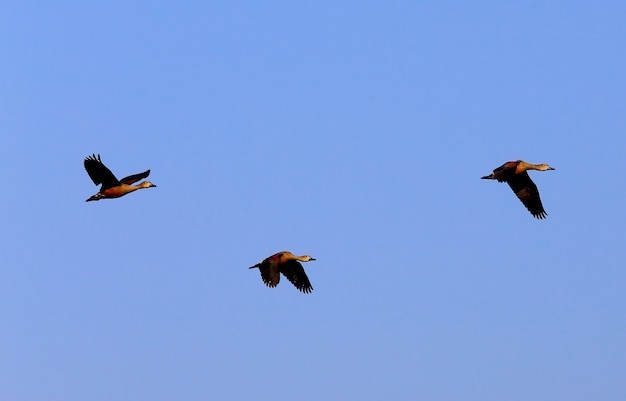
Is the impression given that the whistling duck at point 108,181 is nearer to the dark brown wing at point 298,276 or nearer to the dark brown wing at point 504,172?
the dark brown wing at point 298,276

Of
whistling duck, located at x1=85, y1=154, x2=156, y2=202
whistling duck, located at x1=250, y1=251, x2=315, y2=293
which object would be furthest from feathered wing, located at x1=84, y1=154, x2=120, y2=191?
whistling duck, located at x1=250, y1=251, x2=315, y2=293

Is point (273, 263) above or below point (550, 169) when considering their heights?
below

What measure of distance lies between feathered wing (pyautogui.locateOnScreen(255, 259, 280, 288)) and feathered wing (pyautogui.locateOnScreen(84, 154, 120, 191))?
21.9 feet

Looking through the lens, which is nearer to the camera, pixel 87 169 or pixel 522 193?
pixel 87 169

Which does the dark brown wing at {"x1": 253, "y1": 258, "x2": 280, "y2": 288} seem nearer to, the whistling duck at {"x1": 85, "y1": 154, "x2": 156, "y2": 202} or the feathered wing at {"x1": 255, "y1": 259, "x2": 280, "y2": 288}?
the feathered wing at {"x1": 255, "y1": 259, "x2": 280, "y2": 288}

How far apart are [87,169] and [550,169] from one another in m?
17.9

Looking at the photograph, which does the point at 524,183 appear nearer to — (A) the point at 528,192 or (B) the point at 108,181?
(A) the point at 528,192

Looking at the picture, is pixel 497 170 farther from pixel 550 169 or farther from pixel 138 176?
pixel 138 176

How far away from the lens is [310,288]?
5153cm

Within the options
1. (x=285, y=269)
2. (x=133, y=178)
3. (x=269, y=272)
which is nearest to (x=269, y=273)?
(x=269, y=272)

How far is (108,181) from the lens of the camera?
154ft

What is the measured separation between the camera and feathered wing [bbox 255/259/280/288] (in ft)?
161

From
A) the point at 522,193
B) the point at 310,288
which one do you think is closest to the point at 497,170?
the point at 522,193

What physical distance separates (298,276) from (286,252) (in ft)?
5.05
